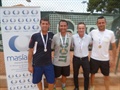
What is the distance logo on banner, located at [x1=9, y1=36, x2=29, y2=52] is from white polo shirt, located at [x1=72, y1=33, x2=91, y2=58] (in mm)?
1033

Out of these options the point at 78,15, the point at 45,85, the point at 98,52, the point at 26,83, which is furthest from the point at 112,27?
the point at 26,83

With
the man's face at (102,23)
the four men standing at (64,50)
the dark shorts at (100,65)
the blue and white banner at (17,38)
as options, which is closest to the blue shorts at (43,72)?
the four men standing at (64,50)

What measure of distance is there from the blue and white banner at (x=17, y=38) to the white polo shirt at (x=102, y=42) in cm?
126

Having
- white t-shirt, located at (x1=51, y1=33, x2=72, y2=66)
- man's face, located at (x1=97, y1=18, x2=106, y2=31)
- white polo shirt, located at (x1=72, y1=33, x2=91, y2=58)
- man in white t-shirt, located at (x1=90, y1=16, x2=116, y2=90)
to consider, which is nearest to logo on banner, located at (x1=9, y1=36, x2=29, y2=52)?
white t-shirt, located at (x1=51, y1=33, x2=72, y2=66)

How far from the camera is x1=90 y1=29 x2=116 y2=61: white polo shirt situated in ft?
13.8

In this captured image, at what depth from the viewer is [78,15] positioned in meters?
5.95

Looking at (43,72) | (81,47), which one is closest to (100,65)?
(81,47)

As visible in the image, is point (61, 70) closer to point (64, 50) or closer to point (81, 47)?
point (64, 50)

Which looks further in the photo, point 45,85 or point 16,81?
point 45,85

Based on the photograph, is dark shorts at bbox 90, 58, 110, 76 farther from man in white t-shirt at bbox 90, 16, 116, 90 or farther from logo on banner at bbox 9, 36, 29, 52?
logo on banner at bbox 9, 36, 29, 52

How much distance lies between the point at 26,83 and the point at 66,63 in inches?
43.3

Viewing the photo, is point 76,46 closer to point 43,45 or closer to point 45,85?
point 43,45

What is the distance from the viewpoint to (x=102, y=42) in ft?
13.8

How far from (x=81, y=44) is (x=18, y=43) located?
1357 mm
